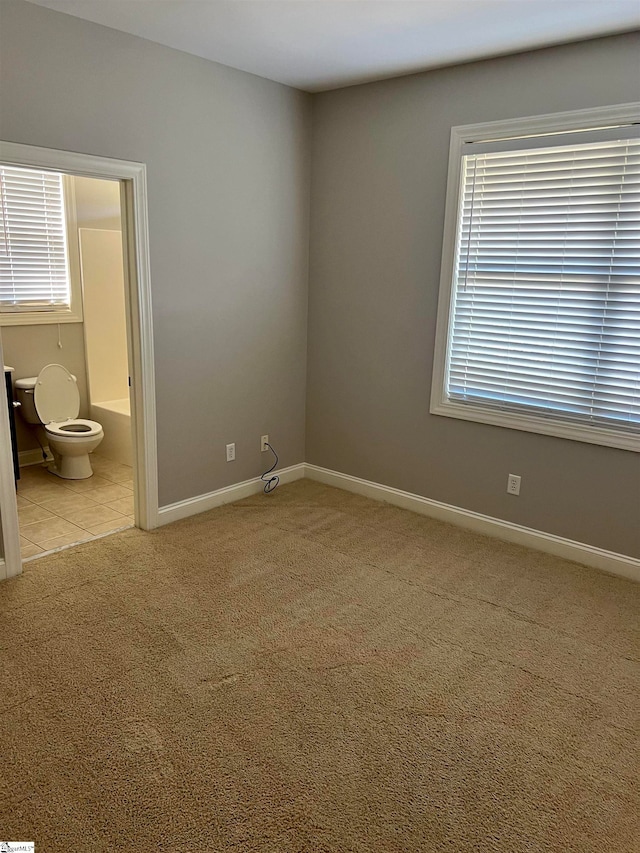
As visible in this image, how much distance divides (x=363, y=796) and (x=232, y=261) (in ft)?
10.0

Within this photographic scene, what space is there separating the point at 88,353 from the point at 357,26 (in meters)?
3.27

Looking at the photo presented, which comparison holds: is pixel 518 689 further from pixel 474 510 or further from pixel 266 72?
pixel 266 72

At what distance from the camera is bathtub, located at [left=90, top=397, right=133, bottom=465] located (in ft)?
16.3

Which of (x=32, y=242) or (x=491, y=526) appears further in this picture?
(x=32, y=242)

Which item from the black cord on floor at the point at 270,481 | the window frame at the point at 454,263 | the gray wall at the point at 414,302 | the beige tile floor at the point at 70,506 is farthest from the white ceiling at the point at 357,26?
the beige tile floor at the point at 70,506

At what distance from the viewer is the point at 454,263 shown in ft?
12.3

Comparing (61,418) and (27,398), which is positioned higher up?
(27,398)

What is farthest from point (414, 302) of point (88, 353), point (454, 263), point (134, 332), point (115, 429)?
point (88, 353)

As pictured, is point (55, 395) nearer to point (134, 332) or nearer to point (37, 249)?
point (37, 249)

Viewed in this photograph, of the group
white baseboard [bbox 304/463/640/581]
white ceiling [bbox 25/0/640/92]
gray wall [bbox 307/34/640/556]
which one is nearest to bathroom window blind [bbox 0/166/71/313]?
white ceiling [bbox 25/0/640/92]

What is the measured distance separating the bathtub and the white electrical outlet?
9.39 ft

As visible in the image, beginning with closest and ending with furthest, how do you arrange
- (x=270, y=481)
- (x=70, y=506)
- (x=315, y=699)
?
(x=315, y=699) < (x=70, y=506) < (x=270, y=481)

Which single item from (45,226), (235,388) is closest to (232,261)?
(235,388)

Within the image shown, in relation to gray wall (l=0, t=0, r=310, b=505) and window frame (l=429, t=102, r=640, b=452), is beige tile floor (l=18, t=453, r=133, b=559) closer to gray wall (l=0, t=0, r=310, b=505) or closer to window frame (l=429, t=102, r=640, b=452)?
gray wall (l=0, t=0, r=310, b=505)
